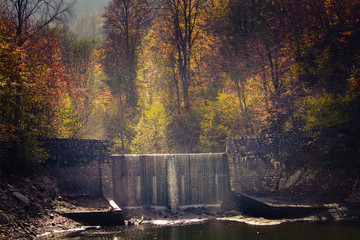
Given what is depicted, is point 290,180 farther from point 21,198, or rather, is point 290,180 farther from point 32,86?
point 32,86

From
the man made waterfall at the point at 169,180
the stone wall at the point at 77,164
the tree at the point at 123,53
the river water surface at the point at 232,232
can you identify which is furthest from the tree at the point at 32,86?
the tree at the point at 123,53

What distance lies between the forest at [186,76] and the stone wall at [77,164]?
4.10 feet

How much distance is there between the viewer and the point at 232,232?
52.2 ft

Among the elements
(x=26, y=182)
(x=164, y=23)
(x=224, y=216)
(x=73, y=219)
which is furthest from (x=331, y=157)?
(x=164, y=23)

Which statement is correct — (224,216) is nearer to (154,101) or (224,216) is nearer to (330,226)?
(330,226)

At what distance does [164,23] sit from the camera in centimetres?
3369

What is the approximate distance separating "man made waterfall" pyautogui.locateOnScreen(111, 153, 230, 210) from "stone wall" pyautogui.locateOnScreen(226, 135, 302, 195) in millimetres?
954

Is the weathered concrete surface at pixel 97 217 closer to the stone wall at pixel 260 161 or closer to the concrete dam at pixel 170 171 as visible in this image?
the concrete dam at pixel 170 171

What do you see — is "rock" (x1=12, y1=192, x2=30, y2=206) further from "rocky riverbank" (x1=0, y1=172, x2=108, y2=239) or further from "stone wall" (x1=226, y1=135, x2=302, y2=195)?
"stone wall" (x1=226, y1=135, x2=302, y2=195)

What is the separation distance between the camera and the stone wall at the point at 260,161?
23547 mm

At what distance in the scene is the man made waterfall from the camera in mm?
22594

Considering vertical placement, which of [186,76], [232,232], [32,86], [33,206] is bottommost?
[232,232]

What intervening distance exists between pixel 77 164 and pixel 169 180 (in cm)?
527

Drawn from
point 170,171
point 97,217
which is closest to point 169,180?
point 170,171
